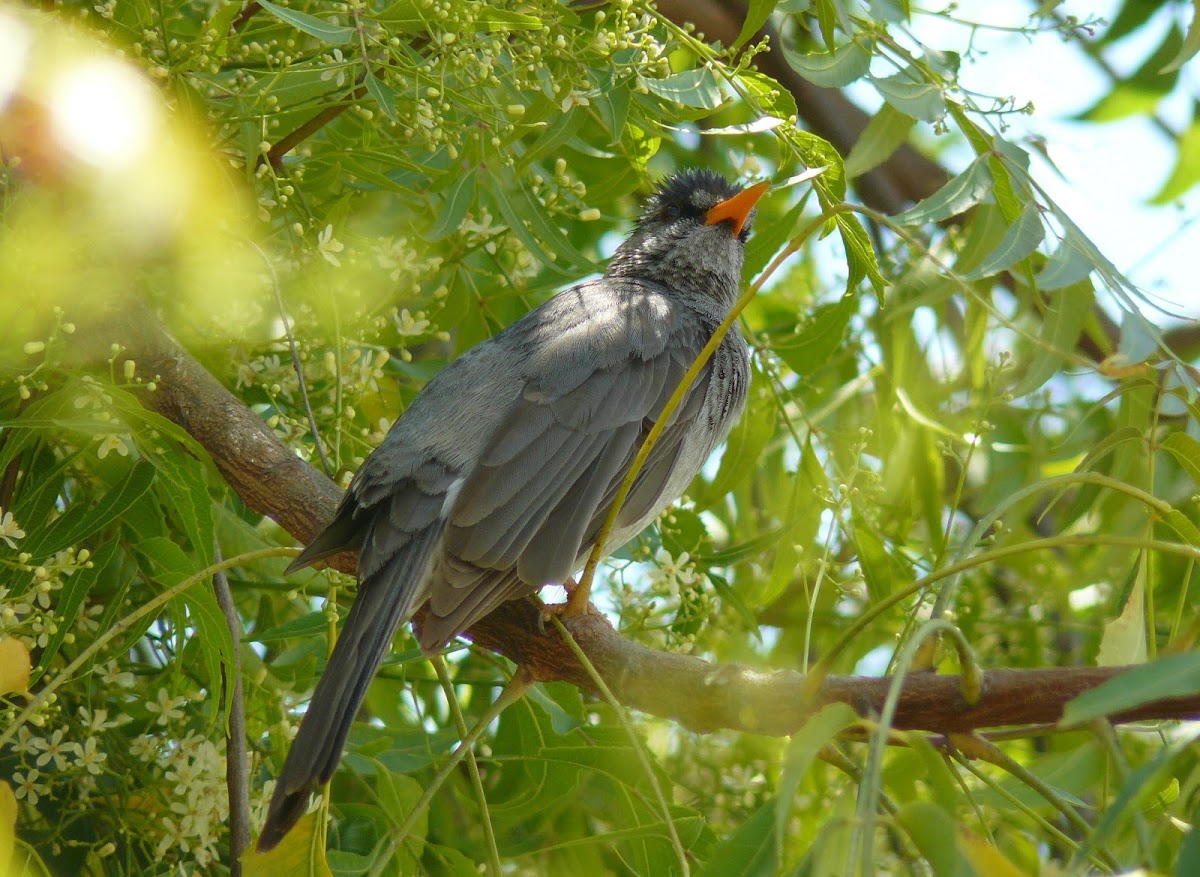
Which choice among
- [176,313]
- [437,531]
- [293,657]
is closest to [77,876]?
[293,657]

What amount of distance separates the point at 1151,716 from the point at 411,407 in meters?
2.22

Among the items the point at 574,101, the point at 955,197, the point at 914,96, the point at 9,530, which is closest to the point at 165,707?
the point at 9,530

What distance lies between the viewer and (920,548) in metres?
4.28

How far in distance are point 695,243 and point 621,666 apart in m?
2.44

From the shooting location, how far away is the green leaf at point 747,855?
1789 mm

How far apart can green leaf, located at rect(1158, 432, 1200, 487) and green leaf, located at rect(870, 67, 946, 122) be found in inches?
35.4

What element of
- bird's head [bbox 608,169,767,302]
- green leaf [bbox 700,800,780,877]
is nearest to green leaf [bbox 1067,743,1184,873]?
green leaf [bbox 700,800,780,877]

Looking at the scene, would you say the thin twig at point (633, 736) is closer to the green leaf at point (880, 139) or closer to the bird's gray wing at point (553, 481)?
the bird's gray wing at point (553, 481)

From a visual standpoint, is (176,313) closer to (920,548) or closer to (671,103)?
(671,103)

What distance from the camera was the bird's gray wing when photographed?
2.97 metres

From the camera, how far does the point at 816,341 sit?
3.60 meters

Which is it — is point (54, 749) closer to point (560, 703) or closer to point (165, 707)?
point (165, 707)

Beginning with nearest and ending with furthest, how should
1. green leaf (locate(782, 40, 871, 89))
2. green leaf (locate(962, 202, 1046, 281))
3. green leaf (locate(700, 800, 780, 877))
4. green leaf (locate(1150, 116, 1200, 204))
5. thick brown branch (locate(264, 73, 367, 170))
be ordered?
green leaf (locate(700, 800, 780, 877)), green leaf (locate(962, 202, 1046, 281)), green leaf (locate(1150, 116, 1200, 204)), green leaf (locate(782, 40, 871, 89)), thick brown branch (locate(264, 73, 367, 170))

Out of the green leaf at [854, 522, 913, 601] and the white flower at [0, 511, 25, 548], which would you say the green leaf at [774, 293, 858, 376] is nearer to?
the green leaf at [854, 522, 913, 601]
